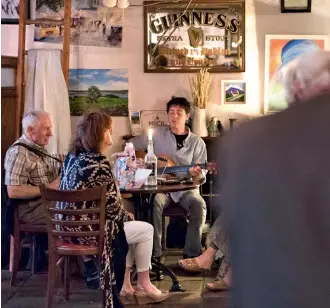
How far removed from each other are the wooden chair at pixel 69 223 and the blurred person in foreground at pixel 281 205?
2.36 metres

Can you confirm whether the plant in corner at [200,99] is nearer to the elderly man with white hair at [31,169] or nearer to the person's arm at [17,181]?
the elderly man with white hair at [31,169]

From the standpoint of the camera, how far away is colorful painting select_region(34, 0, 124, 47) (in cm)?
589

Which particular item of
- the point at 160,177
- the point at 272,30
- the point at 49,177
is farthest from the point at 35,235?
the point at 272,30

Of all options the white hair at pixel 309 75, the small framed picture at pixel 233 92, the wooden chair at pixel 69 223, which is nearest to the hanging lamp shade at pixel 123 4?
the small framed picture at pixel 233 92

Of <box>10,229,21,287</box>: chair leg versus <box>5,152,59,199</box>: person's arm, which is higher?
<box>5,152,59,199</box>: person's arm

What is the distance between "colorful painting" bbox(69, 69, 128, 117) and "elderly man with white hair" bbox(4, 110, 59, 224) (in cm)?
128

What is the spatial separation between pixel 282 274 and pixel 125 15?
4942 millimetres

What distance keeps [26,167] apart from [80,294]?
0.93 meters

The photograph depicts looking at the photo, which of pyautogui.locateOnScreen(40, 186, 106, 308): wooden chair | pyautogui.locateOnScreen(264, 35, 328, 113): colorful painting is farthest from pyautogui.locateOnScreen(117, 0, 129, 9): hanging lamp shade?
pyautogui.locateOnScreen(40, 186, 106, 308): wooden chair

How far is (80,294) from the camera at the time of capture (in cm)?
448

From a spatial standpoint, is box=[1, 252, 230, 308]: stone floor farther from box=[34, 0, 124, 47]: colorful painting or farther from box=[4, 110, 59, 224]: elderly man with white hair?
box=[34, 0, 124, 47]: colorful painting

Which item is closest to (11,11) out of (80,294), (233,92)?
(233,92)

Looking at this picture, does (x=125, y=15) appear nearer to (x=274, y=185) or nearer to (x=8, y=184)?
(x=8, y=184)

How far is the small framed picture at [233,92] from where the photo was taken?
591 cm
